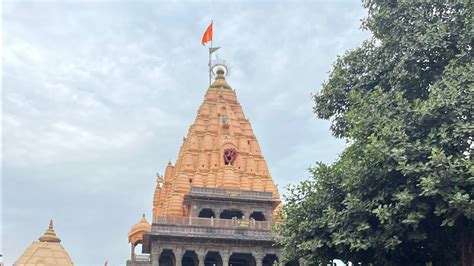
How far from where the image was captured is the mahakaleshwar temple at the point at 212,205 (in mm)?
37375

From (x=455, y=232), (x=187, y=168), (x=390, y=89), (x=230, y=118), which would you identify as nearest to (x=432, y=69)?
(x=390, y=89)

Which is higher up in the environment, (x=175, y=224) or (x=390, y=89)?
(x=175, y=224)

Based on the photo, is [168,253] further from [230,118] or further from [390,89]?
[390,89]

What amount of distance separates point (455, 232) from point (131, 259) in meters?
29.1

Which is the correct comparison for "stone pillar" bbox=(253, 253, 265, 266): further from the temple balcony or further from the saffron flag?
the saffron flag

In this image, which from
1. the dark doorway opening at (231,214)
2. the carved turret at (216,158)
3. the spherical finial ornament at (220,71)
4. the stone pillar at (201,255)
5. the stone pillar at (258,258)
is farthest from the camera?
the spherical finial ornament at (220,71)

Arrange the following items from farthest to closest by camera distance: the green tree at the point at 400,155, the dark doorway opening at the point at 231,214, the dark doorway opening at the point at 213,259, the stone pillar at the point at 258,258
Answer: the dark doorway opening at the point at 231,214 → the dark doorway opening at the point at 213,259 → the stone pillar at the point at 258,258 → the green tree at the point at 400,155

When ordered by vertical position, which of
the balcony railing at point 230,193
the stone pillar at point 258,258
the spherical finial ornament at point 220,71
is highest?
the spherical finial ornament at point 220,71

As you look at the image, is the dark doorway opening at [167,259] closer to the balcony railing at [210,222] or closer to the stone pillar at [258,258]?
the balcony railing at [210,222]

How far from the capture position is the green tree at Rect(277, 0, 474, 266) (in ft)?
43.0

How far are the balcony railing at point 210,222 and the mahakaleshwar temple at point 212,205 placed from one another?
0.07m

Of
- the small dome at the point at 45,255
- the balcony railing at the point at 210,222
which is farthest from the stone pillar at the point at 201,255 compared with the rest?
the small dome at the point at 45,255

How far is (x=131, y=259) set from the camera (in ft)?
130

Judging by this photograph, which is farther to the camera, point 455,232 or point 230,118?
point 230,118
